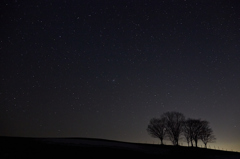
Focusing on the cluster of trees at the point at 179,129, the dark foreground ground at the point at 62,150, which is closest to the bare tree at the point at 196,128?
the cluster of trees at the point at 179,129

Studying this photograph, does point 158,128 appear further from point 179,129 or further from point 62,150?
point 62,150

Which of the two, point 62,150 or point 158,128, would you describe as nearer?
point 62,150

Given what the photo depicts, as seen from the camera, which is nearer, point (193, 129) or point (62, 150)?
point (62, 150)

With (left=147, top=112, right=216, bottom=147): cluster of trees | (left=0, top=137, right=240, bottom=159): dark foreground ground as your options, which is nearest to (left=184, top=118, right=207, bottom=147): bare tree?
(left=147, top=112, right=216, bottom=147): cluster of trees

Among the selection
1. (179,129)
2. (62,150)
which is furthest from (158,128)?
(62,150)

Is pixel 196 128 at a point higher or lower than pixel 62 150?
higher

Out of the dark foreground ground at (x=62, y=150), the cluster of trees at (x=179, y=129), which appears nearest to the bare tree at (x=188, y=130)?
the cluster of trees at (x=179, y=129)

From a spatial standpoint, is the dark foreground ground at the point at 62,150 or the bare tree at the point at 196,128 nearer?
the dark foreground ground at the point at 62,150

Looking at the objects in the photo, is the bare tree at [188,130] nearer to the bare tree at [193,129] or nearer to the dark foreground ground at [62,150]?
the bare tree at [193,129]

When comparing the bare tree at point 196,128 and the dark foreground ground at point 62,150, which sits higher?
the bare tree at point 196,128

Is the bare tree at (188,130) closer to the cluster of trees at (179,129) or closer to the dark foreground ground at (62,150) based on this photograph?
the cluster of trees at (179,129)

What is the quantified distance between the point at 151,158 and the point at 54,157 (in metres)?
12.3

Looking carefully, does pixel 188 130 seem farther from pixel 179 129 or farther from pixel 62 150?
pixel 62 150

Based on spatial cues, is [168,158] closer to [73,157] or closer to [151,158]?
[151,158]
